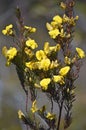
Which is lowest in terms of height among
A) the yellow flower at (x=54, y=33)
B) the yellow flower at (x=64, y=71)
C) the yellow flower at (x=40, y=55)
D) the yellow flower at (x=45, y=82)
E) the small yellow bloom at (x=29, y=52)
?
the yellow flower at (x=45, y=82)

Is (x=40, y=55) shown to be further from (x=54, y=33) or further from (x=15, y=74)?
(x=15, y=74)

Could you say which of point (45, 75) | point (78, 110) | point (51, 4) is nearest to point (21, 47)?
point (45, 75)

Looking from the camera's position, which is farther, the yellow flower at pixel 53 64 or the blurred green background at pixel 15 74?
the blurred green background at pixel 15 74

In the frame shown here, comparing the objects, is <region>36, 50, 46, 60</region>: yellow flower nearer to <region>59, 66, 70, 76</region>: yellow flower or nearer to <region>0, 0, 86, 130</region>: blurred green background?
<region>59, 66, 70, 76</region>: yellow flower

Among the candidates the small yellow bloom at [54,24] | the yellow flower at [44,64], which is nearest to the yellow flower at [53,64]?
the yellow flower at [44,64]

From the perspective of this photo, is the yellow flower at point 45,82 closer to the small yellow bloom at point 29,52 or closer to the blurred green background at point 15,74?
the small yellow bloom at point 29,52

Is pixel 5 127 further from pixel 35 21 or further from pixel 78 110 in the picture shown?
pixel 35 21

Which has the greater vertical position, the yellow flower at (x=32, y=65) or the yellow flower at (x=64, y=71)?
the yellow flower at (x=32, y=65)

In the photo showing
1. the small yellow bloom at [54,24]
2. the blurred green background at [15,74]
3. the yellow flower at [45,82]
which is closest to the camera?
the yellow flower at [45,82]

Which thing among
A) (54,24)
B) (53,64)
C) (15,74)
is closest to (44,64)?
(53,64)
